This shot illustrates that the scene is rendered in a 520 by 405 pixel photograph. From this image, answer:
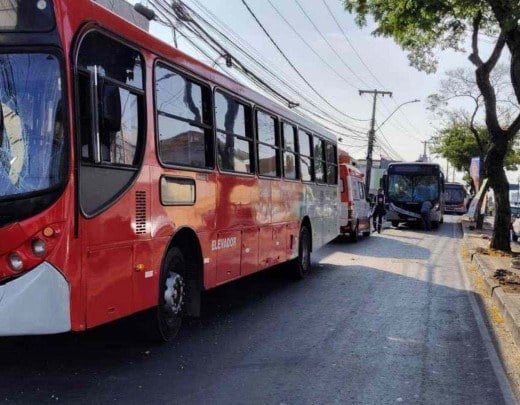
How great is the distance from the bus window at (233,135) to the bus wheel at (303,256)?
3.29 metres

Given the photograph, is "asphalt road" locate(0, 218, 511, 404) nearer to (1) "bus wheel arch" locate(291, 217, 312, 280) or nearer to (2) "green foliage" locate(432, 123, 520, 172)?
(1) "bus wheel arch" locate(291, 217, 312, 280)

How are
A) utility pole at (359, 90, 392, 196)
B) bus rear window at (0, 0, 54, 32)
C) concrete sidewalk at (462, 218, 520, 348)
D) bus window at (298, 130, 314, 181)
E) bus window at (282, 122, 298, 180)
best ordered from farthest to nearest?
utility pole at (359, 90, 392, 196) < bus window at (298, 130, 314, 181) < bus window at (282, 122, 298, 180) < concrete sidewalk at (462, 218, 520, 348) < bus rear window at (0, 0, 54, 32)

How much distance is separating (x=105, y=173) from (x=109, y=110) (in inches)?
19.7

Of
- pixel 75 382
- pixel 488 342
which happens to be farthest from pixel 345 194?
pixel 75 382

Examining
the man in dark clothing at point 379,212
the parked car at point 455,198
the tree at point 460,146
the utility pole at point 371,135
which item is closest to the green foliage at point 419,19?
the man in dark clothing at point 379,212

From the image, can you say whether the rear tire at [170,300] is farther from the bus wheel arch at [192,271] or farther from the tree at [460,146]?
the tree at [460,146]

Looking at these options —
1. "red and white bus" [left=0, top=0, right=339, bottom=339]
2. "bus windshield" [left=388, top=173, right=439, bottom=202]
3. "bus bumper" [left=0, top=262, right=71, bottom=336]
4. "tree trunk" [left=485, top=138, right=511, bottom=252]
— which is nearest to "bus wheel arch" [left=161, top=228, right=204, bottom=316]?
"red and white bus" [left=0, top=0, right=339, bottom=339]

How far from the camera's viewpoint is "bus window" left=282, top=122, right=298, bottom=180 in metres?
10.2

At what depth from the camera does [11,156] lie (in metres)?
4.52

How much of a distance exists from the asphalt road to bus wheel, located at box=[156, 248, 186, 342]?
0.18 meters

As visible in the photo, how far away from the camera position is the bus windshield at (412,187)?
Result: 29489 millimetres

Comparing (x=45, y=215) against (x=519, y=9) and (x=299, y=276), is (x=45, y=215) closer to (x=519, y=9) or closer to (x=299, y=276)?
(x=299, y=276)

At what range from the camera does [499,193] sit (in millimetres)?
16172

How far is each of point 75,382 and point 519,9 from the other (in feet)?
28.0
